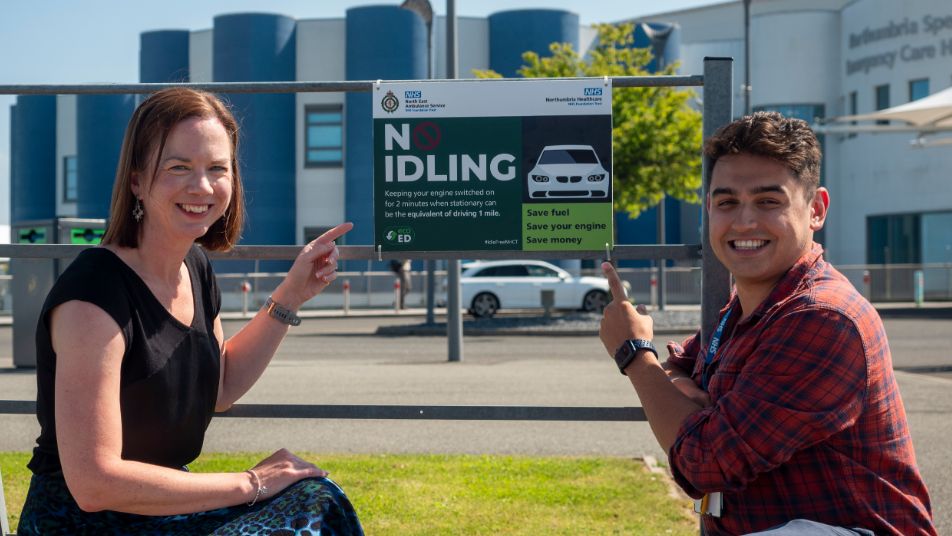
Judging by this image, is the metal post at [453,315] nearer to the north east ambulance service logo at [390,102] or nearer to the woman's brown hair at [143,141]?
the north east ambulance service logo at [390,102]

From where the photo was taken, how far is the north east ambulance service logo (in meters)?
3.46

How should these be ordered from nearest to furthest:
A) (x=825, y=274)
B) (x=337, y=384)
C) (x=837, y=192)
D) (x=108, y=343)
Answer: (x=108, y=343)
(x=825, y=274)
(x=337, y=384)
(x=837, y=192)

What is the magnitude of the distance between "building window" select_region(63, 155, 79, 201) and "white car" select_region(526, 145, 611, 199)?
28910 mm

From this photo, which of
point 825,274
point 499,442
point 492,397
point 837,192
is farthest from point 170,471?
point 837,192

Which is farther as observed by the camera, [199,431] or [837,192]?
[837,192]

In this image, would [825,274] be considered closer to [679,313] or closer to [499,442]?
[499,442]

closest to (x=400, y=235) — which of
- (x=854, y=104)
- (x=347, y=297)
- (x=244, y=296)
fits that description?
(x=244, y=296)

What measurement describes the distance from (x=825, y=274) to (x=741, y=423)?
17.9 inches

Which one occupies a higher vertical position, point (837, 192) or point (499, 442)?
point (837, 192)

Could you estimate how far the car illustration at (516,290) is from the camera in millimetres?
25547

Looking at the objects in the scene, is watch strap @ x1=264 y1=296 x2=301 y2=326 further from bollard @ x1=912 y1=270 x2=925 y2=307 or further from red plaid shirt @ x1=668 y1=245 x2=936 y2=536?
bollard @ x1=912 y1=270 x2=925 y2=307

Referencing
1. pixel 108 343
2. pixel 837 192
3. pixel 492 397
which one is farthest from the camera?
pixel 837 192

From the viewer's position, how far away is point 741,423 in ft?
7.77

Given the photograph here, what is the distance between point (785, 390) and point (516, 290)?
23337 mm
